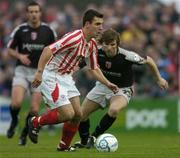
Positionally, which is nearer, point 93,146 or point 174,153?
point 174,153

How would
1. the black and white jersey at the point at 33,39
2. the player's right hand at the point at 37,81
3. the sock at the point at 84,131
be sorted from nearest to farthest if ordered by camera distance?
1. the player's right hand at the point at 37,81
2. the sock at the point at 84,131
3. the black and white jersey at the point at 33,39

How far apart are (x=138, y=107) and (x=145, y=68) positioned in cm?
133

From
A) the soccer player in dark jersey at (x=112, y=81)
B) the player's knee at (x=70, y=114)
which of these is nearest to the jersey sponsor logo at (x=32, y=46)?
the soccer player in dark jersey at (x=112, y=81)

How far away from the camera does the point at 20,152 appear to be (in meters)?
12.8

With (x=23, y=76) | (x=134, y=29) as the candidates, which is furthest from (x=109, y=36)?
Answer: (x=134, y=29)

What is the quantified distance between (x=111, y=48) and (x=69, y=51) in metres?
1.53

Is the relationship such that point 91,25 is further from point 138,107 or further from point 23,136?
point 138,107

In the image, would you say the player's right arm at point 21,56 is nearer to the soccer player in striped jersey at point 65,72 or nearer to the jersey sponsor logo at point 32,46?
the jersey sponsor logo at point 32,46

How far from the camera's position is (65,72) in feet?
41.2

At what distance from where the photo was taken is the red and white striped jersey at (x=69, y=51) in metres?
12.3

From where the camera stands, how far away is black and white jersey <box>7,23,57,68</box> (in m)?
16.0

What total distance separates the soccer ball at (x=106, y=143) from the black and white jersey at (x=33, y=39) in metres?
3.76

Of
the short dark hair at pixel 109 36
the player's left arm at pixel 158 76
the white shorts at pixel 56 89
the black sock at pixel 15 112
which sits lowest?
the black sock at pixel 15 112

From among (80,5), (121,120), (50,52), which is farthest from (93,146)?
(80,5)
